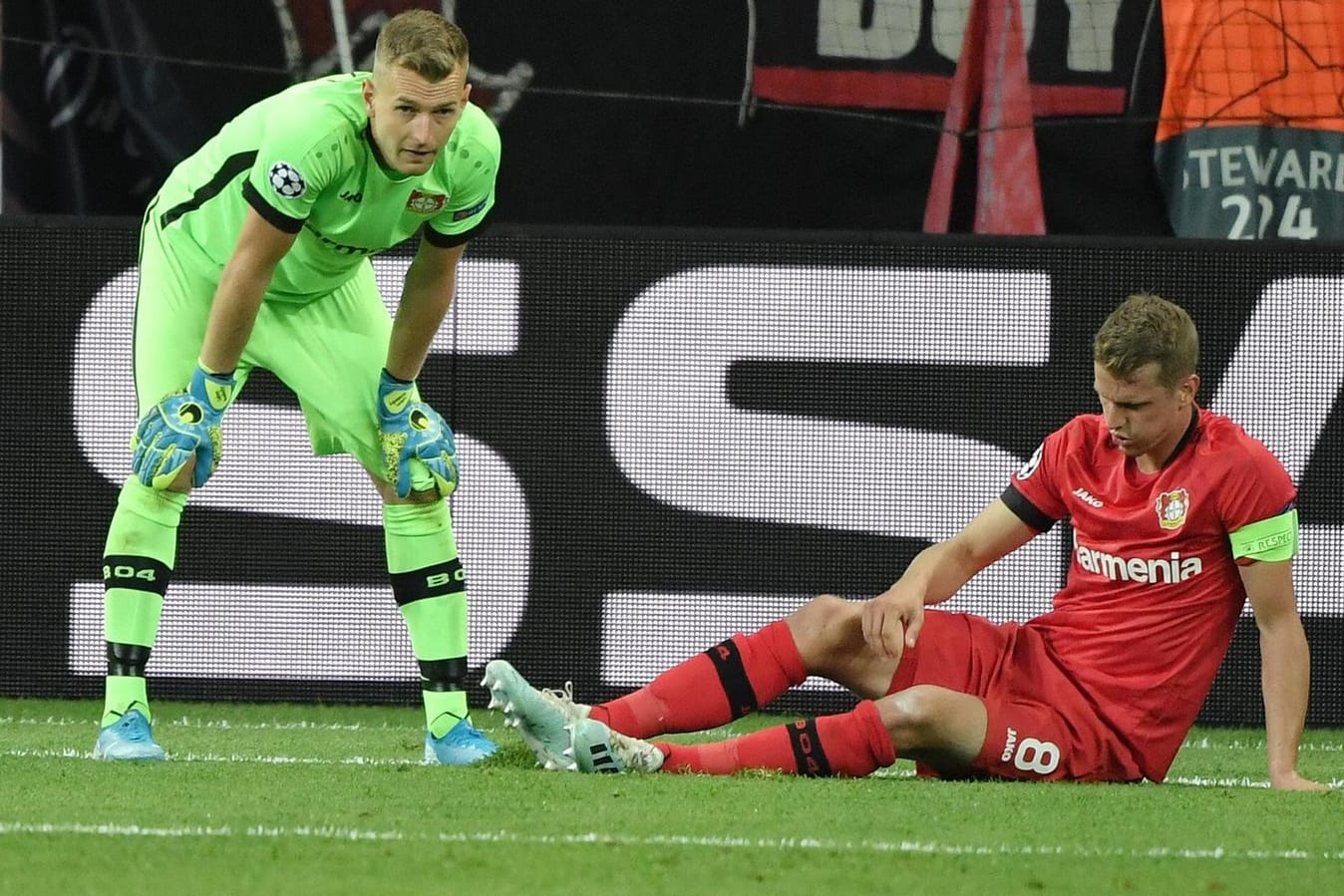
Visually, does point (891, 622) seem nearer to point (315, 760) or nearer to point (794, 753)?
point (794, 753)

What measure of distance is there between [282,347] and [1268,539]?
2.21 meters

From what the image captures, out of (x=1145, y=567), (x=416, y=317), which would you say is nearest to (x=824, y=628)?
(x=1145, y=567)

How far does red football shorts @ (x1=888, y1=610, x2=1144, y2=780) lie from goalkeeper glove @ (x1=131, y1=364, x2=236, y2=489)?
1.58m

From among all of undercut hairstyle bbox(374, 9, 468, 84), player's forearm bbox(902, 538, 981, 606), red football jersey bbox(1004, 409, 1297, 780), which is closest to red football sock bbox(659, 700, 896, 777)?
player's forearm bbox(902, 538, 981, 606)

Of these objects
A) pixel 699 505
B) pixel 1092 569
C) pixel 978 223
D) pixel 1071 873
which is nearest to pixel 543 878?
pixel 1071 873

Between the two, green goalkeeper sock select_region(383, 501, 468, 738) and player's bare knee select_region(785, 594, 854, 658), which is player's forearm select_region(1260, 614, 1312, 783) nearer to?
player's bare knee select_region(785, 594, 854, 658)

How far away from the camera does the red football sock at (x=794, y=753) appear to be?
417cm

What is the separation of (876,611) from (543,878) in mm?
1182

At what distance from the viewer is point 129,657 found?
4543mm

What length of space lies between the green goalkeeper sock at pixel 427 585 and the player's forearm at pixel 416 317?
347mm

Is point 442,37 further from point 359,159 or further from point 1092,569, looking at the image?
point 1092,569

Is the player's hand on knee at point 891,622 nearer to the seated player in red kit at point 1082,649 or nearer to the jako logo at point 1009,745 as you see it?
the seated player in red kit at point 1082,649

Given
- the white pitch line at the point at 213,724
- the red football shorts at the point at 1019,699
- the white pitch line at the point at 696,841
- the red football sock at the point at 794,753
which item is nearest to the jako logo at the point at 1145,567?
the red football shorts at the point at 1019,699

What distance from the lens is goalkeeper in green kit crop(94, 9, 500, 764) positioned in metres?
4.27
